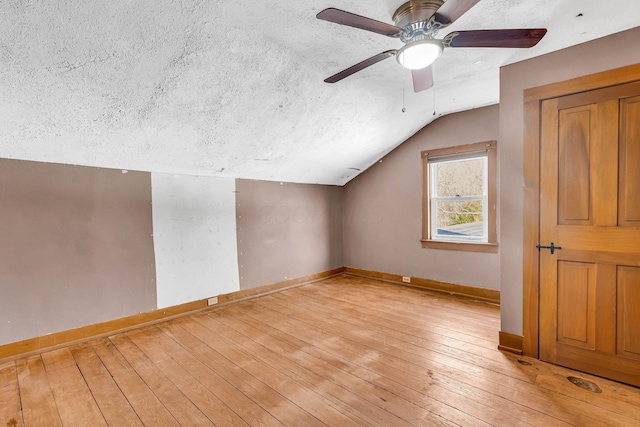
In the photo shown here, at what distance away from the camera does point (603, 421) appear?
1.73 metres

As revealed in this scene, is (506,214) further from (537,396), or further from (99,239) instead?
(99,239)

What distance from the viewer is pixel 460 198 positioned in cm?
427

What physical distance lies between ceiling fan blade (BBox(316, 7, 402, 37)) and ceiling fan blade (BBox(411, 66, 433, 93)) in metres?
0.48

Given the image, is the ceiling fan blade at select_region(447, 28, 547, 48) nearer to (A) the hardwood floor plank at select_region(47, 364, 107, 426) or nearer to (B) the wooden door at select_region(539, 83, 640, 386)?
(B) the wooden door at select_region(539, 83, 640, 386)

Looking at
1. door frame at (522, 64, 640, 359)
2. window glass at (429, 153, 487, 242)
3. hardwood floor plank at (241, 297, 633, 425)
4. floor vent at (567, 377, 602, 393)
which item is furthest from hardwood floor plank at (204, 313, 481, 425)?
window glass at (429, 153, 487, 242)

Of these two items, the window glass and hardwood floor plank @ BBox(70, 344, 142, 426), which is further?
the window glass

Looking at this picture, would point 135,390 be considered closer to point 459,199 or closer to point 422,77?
point 422,77

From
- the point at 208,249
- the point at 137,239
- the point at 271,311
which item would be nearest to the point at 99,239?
the point at 137,239

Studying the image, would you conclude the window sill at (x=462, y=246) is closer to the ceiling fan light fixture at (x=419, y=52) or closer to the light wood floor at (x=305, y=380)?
the light wood floor at (x=305, y=380)

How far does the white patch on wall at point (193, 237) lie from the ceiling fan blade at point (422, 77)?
2.66 meters

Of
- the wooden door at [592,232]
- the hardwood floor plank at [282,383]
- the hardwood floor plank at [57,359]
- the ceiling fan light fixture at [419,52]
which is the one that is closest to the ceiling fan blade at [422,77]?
the ceiling fan light fixture at [419,52]

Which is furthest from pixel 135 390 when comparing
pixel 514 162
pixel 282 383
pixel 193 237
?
pixel 514 162

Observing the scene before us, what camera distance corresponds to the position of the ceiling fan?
5.25ft

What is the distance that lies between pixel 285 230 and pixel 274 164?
1151mm
